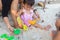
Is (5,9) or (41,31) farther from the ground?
(5,9)

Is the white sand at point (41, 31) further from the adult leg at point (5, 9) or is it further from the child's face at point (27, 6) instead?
the child's face at point (27, 6)

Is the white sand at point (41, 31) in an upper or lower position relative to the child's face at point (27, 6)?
lower

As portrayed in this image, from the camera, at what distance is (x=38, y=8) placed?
2.50 meters

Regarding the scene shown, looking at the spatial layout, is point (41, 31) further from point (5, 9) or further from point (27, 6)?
point (5, 9)

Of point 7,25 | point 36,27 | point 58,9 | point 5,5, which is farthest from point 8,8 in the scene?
point 58,9

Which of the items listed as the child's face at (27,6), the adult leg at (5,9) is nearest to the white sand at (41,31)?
the adult leg at (5,9)

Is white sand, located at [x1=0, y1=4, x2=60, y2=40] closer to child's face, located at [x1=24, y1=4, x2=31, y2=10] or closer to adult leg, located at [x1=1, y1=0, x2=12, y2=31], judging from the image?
adult leg, located at [x1=1, y1=0, x2=12, y2=31]

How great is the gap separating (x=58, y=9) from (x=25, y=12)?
24.1 inches

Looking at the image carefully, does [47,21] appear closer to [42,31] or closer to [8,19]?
[42,31]

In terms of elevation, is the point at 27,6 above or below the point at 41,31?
above

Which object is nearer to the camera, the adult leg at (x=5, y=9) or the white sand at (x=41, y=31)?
the white sand at (x=41, y=31)

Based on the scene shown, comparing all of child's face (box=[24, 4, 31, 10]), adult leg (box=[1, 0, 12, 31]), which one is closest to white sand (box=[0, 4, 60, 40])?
adult leg (box=[1, 0, 12, 31])

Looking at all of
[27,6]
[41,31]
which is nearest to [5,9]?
[27,6]

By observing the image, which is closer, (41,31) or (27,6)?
(41,31)
